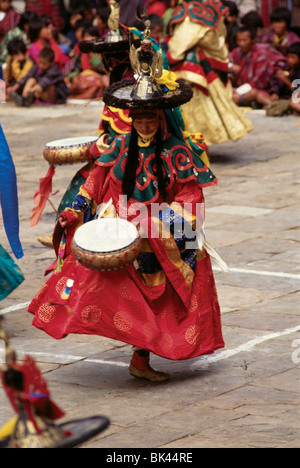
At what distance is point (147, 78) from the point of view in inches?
212

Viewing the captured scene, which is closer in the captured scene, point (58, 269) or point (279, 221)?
point (58, 269)

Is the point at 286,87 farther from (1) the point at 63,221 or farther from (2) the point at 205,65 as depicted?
(1) the point at 63,221

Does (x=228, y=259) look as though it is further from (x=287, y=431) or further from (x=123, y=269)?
(x=287, y=431)

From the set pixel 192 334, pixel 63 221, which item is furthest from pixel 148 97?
pixel 192 334

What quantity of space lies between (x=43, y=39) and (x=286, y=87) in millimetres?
4363

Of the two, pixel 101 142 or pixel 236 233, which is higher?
pixel 101 142

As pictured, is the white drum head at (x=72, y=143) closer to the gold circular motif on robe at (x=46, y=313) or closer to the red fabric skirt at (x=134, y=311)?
the red fabric skirt at (x=134, y=311)

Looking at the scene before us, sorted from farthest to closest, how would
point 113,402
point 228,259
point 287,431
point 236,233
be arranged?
point 236,233 → point 228,259 → point 113,402 → point 287,431

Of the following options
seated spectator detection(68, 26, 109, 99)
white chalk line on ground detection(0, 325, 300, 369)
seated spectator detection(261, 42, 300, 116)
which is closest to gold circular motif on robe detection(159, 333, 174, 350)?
white chalk line on ground detection(0, 325, 300, 369)

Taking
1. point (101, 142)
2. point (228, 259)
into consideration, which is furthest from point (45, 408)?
point (228, 259)

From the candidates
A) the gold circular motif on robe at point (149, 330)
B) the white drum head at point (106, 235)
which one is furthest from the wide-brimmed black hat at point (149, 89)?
the gold circular motif on robe at point (149, 330)

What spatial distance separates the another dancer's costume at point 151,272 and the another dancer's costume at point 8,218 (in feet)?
1.39

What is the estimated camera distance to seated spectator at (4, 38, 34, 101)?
16244 mm
